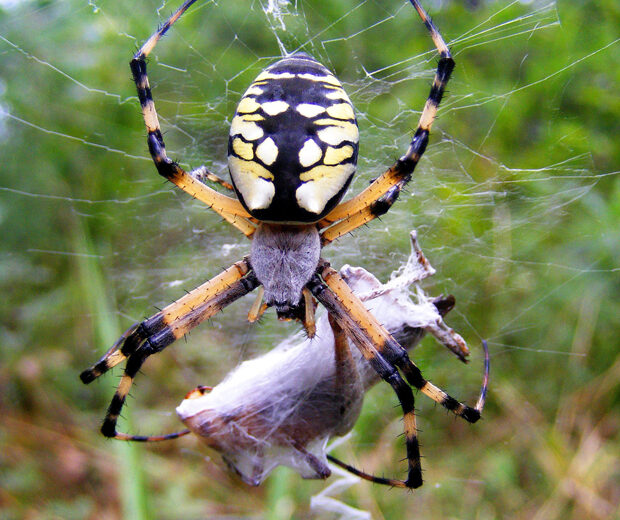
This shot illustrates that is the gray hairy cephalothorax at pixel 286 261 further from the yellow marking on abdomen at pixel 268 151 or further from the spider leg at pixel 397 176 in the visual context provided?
the yellow marking on abdomen at pixel 268 151

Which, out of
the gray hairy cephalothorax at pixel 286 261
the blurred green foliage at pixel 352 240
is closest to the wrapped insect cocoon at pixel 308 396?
the gray hairy cephalothorax at pixel 286 261

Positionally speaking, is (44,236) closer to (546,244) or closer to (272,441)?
(272,441)

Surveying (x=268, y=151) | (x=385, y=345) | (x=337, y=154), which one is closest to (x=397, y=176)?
(x=337, y=154)

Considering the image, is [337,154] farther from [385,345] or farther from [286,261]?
[385,345]

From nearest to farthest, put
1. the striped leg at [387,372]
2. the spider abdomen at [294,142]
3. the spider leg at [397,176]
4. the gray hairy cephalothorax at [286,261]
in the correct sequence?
1. the spider abdomen at [294,142]
2. the spider leg at [397,176]
3. the striped leg at [387,372]
4. the gray hairy cephalothorax at [286,261]

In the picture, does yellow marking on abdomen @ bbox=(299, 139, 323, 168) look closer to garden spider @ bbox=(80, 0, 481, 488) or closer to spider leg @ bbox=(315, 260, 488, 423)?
garden spider @ bbox=(80, 0, 481, 488)

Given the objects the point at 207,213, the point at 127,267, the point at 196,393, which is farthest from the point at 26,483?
the point at 207,213

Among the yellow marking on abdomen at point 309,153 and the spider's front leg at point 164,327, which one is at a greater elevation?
the yellow marking on abdomen at point 309,153
